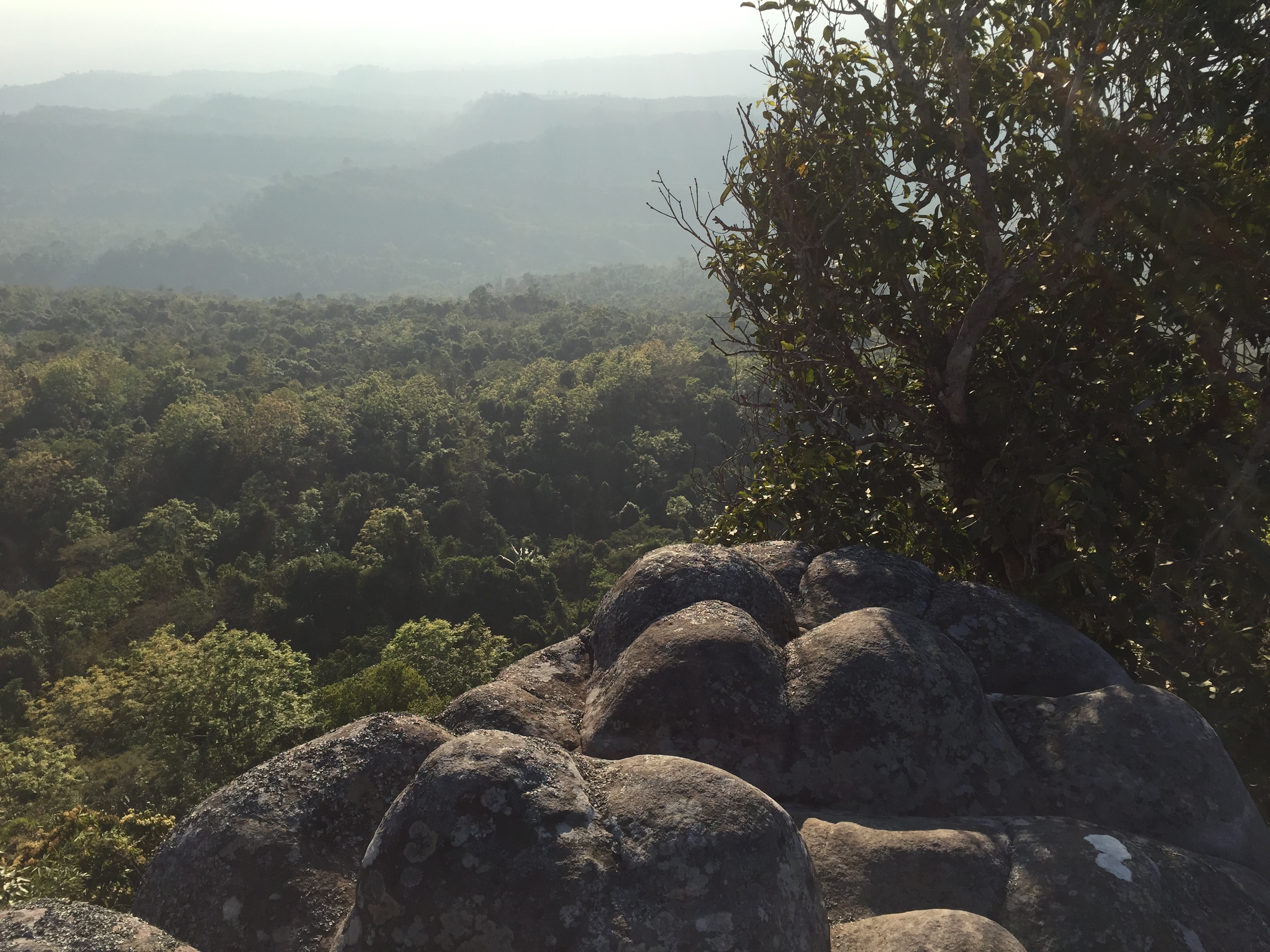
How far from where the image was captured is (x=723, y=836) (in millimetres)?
3469

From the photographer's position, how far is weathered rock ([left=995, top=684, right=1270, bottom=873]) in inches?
177

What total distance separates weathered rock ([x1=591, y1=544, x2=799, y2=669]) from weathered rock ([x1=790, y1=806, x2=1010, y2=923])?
5.57ft

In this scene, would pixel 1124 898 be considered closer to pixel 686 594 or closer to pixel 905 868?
pixel 905 868

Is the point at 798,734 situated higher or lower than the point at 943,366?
lower

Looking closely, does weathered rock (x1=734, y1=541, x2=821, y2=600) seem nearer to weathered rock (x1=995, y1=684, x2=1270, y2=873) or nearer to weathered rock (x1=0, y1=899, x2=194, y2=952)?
weathered rock (x1=995, y1=684, x2=1270, y2=873)

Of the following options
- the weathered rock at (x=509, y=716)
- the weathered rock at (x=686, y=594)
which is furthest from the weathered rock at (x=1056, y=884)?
the weathered rock at (x=686, y=594)

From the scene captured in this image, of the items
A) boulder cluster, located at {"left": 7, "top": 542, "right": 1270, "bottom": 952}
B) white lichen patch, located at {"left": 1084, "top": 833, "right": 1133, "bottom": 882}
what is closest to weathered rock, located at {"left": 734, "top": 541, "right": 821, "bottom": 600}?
boulder cluster, located at {"left": 7, "top": 542, "right": 1270, "bottom": 952}

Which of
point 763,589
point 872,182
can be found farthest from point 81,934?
point 872,182

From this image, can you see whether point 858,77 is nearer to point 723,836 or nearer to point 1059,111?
point 1059,111

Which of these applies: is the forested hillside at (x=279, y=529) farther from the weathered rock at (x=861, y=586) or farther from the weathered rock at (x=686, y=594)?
the weathered rock at (x=686, y=594)

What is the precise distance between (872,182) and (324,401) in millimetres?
76649

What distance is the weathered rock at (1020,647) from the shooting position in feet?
18.5

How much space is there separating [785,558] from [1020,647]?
189 cm

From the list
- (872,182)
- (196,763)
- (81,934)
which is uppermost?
(872,182)
